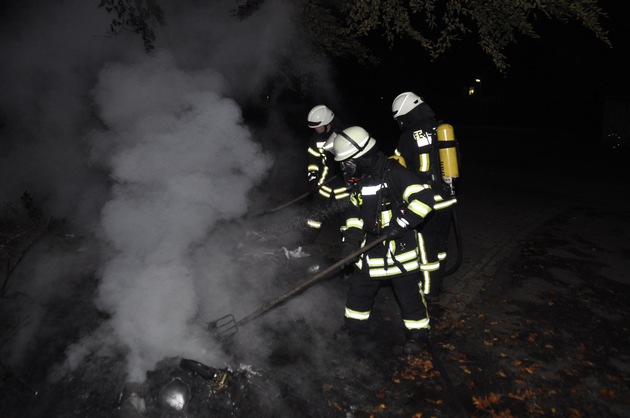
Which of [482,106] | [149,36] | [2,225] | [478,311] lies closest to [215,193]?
[149,36]

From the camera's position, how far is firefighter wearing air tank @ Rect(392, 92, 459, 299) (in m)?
4.50

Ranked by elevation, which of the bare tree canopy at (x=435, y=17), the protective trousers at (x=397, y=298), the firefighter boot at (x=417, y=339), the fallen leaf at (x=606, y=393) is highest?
the bare tree canopy at (x=435, y=17)

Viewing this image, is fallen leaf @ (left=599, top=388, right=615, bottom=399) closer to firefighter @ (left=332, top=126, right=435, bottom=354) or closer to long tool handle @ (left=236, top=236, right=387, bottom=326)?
firefighter @ (left=332, top=126, right=435, bottom=354)

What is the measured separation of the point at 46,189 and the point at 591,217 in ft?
32.7

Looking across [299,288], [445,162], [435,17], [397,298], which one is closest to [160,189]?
[299,288]

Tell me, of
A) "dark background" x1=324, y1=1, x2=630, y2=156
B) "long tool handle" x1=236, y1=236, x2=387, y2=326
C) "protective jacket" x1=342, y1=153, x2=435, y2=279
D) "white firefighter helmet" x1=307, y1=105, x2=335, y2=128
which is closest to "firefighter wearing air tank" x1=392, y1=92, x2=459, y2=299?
"protective jacket" x1=342, y1=153, x2=435, y2=279

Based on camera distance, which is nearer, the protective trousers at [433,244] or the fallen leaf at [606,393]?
the fallen leaf at [606,393]

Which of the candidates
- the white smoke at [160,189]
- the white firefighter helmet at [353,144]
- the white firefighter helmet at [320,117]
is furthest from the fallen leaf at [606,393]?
the white firefighter helmet at [320,117]

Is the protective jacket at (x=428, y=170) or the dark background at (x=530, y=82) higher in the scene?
the protective jacket at (x=428, y=170)

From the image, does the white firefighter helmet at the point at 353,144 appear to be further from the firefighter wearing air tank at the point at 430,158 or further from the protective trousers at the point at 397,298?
the protective trousers at the point at 397,298

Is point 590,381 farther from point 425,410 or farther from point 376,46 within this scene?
point 376,46

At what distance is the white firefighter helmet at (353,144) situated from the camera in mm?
3684

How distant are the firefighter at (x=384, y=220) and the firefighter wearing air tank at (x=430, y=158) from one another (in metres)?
0.82

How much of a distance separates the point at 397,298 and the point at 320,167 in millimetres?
2719
